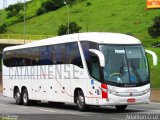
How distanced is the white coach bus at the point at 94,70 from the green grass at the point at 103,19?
2650 inches

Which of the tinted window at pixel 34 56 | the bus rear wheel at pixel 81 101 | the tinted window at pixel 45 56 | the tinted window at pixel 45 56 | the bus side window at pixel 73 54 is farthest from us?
the tinted window at pixel 34 56

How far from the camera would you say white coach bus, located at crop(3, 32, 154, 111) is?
2225 centimetres

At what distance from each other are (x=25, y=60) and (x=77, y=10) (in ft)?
350

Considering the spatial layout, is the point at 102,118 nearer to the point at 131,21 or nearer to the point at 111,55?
the point at 111,55

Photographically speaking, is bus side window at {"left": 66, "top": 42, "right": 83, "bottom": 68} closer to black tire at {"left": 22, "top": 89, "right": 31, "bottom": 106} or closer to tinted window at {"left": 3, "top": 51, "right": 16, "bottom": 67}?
black tire at {"left": 22, "top": 89, "right": 31, "bottom": 106}

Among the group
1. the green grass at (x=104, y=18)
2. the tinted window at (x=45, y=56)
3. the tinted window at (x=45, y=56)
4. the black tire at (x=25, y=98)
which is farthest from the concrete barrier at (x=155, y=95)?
the green grass at (x=104, y=18)

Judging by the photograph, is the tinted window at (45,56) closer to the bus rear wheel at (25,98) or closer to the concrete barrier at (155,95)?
the bus rear wheel at (25,98)

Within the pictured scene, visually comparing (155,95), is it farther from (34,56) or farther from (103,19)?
(103,19)

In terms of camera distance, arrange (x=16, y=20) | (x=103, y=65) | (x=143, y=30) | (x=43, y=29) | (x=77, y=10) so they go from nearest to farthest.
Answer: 1. (x=103, y=65)
2. (x=143, y=30)
3. (x=43, y=29)
4. (x=77, y=10)
5. (x=16, y=20)

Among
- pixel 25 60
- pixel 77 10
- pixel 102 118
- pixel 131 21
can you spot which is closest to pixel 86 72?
pixel 102 118

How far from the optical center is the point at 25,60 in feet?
98.9

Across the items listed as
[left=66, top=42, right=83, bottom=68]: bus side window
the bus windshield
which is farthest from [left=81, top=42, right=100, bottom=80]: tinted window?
[left=66, top=42, right=83, bottom=68]: bus side window

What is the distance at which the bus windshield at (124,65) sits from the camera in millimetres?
22281

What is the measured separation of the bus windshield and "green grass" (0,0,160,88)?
70376 millimetres
